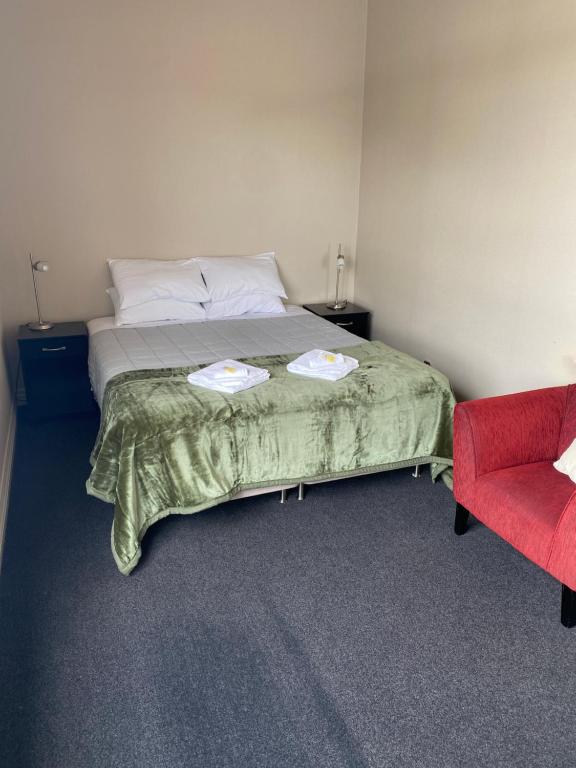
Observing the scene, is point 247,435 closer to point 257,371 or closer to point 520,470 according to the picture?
point 257,371

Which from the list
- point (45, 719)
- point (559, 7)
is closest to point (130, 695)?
point (45, 719)

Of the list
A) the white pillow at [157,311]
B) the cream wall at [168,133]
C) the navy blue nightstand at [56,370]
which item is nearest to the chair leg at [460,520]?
the white pillow at [157,311]

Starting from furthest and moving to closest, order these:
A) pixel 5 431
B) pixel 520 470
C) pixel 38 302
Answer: pixel 38 302, pixel 5 431, pixel 520 470

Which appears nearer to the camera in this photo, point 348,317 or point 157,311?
point 157,311

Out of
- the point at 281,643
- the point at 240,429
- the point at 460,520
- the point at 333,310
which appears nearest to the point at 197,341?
the point at 240,429

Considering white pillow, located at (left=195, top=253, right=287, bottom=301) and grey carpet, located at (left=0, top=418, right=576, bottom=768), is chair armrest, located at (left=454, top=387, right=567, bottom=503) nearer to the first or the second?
grey carpet, located at (left=0, top=418, right=576, bottom=768)

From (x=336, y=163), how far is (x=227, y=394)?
256 centimetres

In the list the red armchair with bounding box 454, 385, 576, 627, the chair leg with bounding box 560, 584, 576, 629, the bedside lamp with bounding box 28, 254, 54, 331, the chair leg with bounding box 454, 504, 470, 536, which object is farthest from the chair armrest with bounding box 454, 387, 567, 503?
the bedside lamp with bounding box 28, 254, 54, 331

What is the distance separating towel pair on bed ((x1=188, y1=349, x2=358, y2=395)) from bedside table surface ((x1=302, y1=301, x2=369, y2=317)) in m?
1.29

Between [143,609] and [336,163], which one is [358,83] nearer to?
[336,163]

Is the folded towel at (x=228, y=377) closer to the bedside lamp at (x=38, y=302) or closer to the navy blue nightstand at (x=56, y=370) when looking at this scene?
the navy blue nightstand at (x=56, y=370)

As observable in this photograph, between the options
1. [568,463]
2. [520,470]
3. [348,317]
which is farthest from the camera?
[348,317]

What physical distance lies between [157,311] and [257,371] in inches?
48.8

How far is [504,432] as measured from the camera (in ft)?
8.17
